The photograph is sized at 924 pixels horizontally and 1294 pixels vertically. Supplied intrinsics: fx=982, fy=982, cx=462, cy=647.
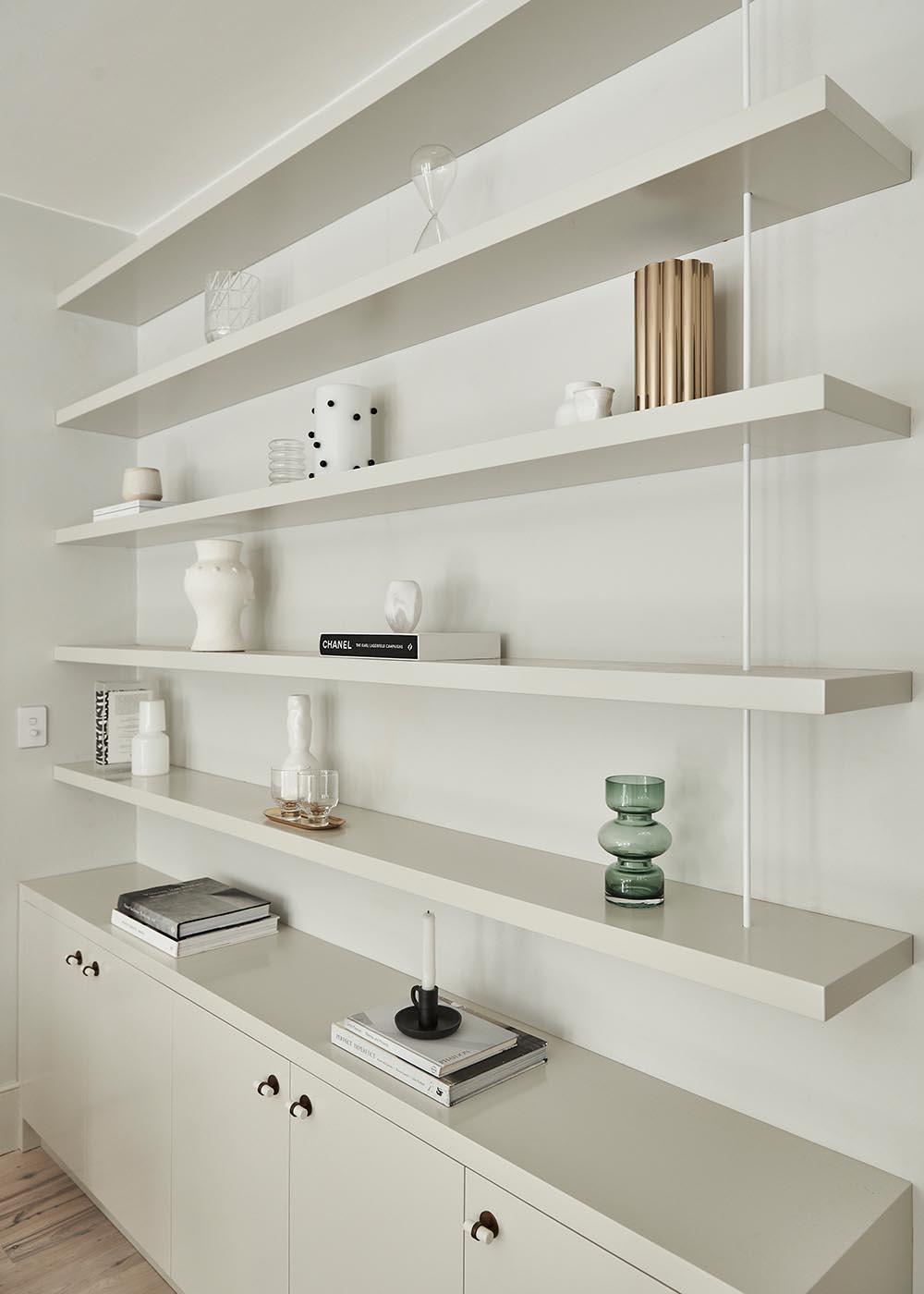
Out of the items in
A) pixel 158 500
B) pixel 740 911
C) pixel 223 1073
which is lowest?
pixel 223 1073

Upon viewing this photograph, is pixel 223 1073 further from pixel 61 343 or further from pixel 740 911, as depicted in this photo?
pixel 61 343

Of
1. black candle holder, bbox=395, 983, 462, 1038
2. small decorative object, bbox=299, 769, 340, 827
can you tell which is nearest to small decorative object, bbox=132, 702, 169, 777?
small decorative object, bbox=299, 769, 340, 827

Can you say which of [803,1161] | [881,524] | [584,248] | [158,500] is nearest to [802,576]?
[881,524]

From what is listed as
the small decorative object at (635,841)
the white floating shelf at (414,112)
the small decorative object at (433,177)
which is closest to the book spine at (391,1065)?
the small decorative object at (635,841)

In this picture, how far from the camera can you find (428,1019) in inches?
62.3

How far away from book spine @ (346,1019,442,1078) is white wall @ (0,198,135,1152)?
4.69 feet

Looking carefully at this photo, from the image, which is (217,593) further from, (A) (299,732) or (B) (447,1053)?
(B) (447,1053)

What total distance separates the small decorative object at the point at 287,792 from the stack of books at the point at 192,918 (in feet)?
1.27

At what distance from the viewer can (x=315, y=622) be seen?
217cm

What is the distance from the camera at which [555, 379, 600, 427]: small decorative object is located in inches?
55.5

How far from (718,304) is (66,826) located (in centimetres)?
223

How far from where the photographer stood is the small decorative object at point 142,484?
97.3 inches

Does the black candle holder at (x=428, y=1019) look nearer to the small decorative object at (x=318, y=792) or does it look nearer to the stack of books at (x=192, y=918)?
the small decorative object at (x=318, y=792)

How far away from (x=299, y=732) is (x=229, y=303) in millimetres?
976
